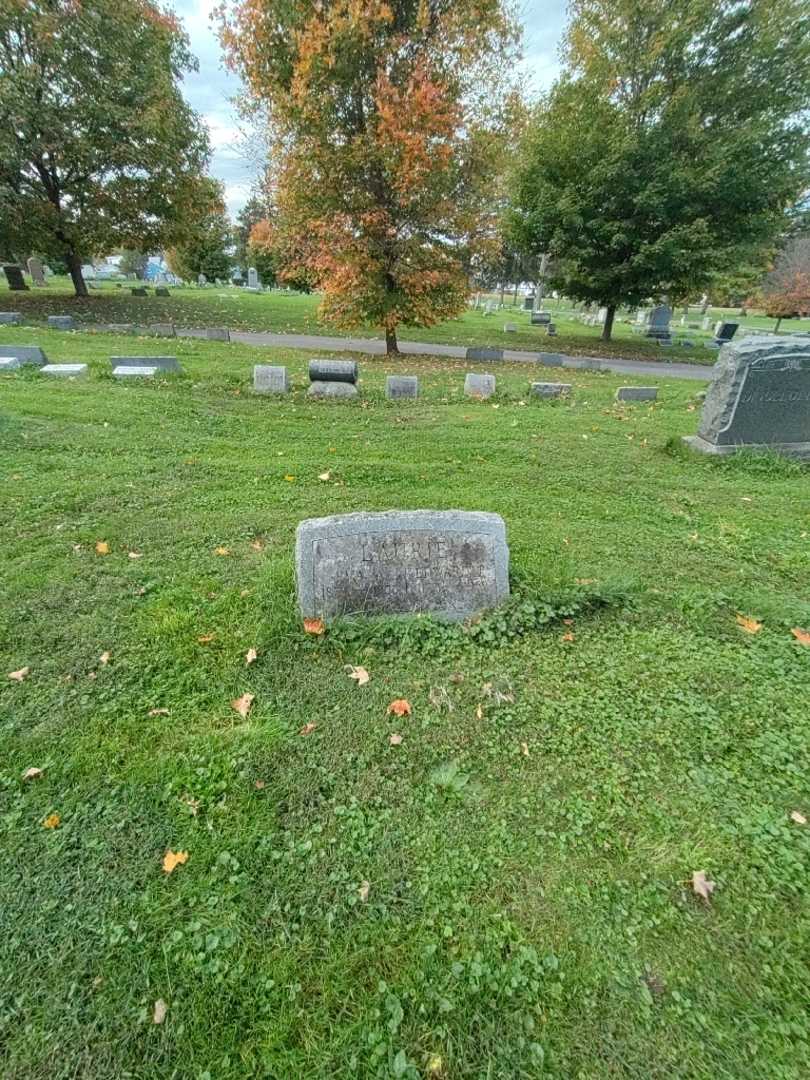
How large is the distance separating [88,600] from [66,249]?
77.9 feet

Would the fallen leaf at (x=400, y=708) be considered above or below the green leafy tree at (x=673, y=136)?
below

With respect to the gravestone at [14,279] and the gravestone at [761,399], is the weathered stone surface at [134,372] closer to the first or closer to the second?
the gravestone at [761,399]

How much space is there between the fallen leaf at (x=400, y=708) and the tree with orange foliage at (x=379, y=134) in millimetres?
12221

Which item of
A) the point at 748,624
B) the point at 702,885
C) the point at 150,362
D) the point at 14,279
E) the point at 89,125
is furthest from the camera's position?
the point at 14,279

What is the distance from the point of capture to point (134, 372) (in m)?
9.21

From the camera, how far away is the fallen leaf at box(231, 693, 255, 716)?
2627 millimetres

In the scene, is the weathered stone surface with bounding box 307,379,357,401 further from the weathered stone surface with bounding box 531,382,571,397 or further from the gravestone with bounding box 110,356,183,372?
the weathered stone surface with bounding box 531,382,571,397

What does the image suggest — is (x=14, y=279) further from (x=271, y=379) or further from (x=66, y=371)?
(x=271, y=379)

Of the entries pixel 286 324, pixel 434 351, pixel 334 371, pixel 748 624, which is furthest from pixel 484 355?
pixel 748 624

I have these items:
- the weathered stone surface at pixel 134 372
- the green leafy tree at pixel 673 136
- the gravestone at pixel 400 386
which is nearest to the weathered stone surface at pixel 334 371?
the gravestone at pixel 400 386

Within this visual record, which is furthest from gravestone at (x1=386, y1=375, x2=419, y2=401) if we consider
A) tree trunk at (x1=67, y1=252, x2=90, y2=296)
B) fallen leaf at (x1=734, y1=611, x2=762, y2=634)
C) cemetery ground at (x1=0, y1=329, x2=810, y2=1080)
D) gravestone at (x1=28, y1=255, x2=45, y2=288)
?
gravestone at (x1=28, y1=255, x2=45, y2=288)

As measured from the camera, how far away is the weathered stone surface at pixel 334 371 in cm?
910

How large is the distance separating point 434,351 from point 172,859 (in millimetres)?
16786

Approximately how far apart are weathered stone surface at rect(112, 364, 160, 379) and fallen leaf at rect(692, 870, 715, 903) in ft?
32.6
